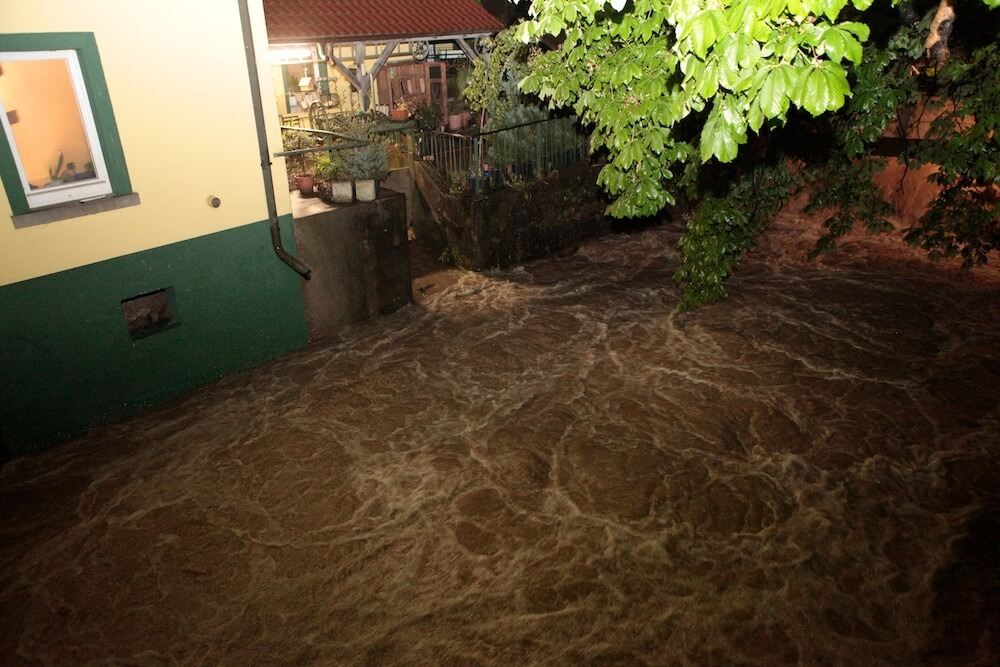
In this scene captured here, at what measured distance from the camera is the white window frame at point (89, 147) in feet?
21.9

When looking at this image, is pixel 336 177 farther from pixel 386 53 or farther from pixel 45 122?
pixel 386 53

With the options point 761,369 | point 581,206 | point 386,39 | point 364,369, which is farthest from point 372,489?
point 386,39

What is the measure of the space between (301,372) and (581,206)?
791 centimetres

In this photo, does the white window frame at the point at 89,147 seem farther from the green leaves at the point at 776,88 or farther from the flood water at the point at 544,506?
the green leaves at the point at 776,88

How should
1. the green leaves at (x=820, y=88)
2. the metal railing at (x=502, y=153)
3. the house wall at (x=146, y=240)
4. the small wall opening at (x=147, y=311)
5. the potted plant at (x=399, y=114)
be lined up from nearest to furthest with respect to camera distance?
the green leaves at (x=820, y=88), the house wall at (x=146, y=240), the small wall opening at (x=147, y=311), the metal railing at (x=502, y=153), the potted plant at (x=399, y=114)

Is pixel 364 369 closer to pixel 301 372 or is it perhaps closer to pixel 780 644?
pixel 301 372

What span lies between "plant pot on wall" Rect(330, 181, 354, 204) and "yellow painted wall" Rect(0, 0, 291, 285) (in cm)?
151

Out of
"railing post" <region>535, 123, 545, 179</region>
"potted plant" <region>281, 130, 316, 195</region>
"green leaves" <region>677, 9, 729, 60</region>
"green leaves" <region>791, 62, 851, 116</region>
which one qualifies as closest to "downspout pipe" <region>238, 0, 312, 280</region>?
"potted plant" <region>281, 130, 316, 195</region>

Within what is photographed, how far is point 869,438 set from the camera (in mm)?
7965

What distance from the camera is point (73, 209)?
23.7ft

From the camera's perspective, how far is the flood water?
5.54 metres

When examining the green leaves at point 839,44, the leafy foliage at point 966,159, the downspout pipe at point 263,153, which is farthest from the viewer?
the leafy foliage at point 966,159

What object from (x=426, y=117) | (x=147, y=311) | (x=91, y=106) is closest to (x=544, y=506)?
(x=147, y=311)

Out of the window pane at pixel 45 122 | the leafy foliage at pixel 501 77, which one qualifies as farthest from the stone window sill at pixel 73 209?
the leafy foliage at pixel 501 77
